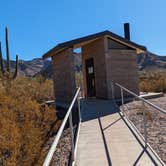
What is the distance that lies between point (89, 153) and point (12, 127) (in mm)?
1877

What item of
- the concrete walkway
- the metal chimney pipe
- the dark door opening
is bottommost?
the concrete walkway

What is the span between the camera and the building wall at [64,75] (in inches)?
480

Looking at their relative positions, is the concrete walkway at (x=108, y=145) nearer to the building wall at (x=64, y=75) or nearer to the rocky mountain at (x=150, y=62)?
the building wall at (x=64, y=75)

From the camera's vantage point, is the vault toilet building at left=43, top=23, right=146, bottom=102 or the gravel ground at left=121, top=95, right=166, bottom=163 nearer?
the gravel ground at left=121, top=95, right=166, bottom=163

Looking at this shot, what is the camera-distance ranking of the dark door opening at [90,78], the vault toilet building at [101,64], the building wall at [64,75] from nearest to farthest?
the building wall at [64,75] → the vault toilet building at [101,64] → the dark door opening at [90,78]

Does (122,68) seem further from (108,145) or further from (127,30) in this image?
(108,145)

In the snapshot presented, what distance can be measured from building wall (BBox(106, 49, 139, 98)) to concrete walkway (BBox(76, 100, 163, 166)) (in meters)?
3.54

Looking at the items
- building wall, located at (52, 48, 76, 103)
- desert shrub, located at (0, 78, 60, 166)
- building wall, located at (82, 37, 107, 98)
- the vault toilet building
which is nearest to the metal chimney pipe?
the vault toilet building

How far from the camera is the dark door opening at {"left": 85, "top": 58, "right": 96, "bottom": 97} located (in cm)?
1405

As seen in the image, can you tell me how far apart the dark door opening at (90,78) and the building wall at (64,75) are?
4.72 feet

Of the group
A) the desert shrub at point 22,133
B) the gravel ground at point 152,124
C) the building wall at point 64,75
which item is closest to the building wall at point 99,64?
the building wall at point 64,75

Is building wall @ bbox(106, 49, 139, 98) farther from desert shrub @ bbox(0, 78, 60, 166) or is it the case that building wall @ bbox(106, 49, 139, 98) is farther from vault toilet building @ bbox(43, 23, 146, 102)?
desert shrub @ bbox(0, 78, 60, 166)

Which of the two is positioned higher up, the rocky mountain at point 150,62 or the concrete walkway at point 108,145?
the rocky mountain at point 150,62

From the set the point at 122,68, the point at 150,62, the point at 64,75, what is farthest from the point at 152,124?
the point at 150,62
